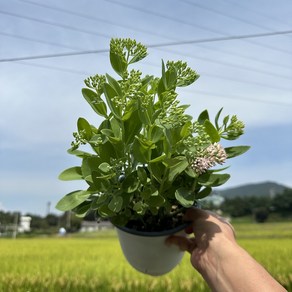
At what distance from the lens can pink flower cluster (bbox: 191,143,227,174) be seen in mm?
378

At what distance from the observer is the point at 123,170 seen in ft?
1.33

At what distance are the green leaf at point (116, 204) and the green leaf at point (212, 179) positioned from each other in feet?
0.31

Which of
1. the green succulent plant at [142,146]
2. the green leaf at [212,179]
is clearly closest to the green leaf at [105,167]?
the green succulent plant at [142,146]

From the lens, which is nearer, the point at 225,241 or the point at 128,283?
→ the point at 225,241

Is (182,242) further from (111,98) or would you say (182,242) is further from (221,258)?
(111,98)

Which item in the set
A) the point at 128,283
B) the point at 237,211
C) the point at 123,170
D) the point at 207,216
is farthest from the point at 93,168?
the point at 237,211

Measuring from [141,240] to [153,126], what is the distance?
6.2 inches

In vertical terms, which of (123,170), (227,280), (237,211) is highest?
(237,211)

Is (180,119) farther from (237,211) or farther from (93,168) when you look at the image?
(237,211)

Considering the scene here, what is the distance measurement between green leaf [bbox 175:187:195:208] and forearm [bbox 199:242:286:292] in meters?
0.08

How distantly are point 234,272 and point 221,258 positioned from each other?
2 centimetres

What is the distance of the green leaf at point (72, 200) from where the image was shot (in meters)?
0.41

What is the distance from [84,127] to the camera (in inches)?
16.3

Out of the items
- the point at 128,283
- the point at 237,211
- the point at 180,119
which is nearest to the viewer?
the point at 180,119
